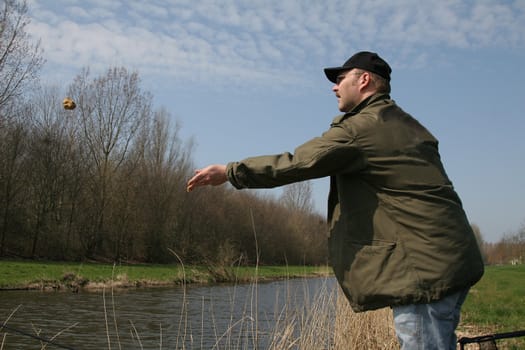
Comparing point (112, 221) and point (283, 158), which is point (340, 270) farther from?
point (112, 221)

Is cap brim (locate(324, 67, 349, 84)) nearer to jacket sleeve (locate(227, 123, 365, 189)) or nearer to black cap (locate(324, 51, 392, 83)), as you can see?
black cap (locate(324, 51, 392, 83))

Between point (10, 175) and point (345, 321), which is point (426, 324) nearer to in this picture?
point (345, 321)

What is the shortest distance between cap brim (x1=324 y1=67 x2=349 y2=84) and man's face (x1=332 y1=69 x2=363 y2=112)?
0.02m

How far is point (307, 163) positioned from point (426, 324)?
0.89 m

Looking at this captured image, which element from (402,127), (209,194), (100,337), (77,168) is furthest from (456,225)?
(209,194)

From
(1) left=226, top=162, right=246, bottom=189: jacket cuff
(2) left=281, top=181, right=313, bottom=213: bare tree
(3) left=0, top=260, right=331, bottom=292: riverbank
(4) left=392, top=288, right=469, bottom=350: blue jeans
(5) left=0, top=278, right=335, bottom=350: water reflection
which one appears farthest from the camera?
(2) left=281, top=181, right=313, bottom=213: bare tree

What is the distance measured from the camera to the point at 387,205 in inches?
100.0

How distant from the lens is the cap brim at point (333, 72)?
2.88m

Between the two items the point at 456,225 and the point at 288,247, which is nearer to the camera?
the point at 456,225

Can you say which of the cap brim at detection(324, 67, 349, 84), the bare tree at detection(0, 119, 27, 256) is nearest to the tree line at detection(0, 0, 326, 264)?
the bare tree at detection(0, 119, 27, 256)

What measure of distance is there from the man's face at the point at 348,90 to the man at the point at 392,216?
114mm

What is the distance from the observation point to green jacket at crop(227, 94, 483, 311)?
2420 millimetres

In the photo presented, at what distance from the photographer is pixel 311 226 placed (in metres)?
59.3

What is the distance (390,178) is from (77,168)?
1370 inches
